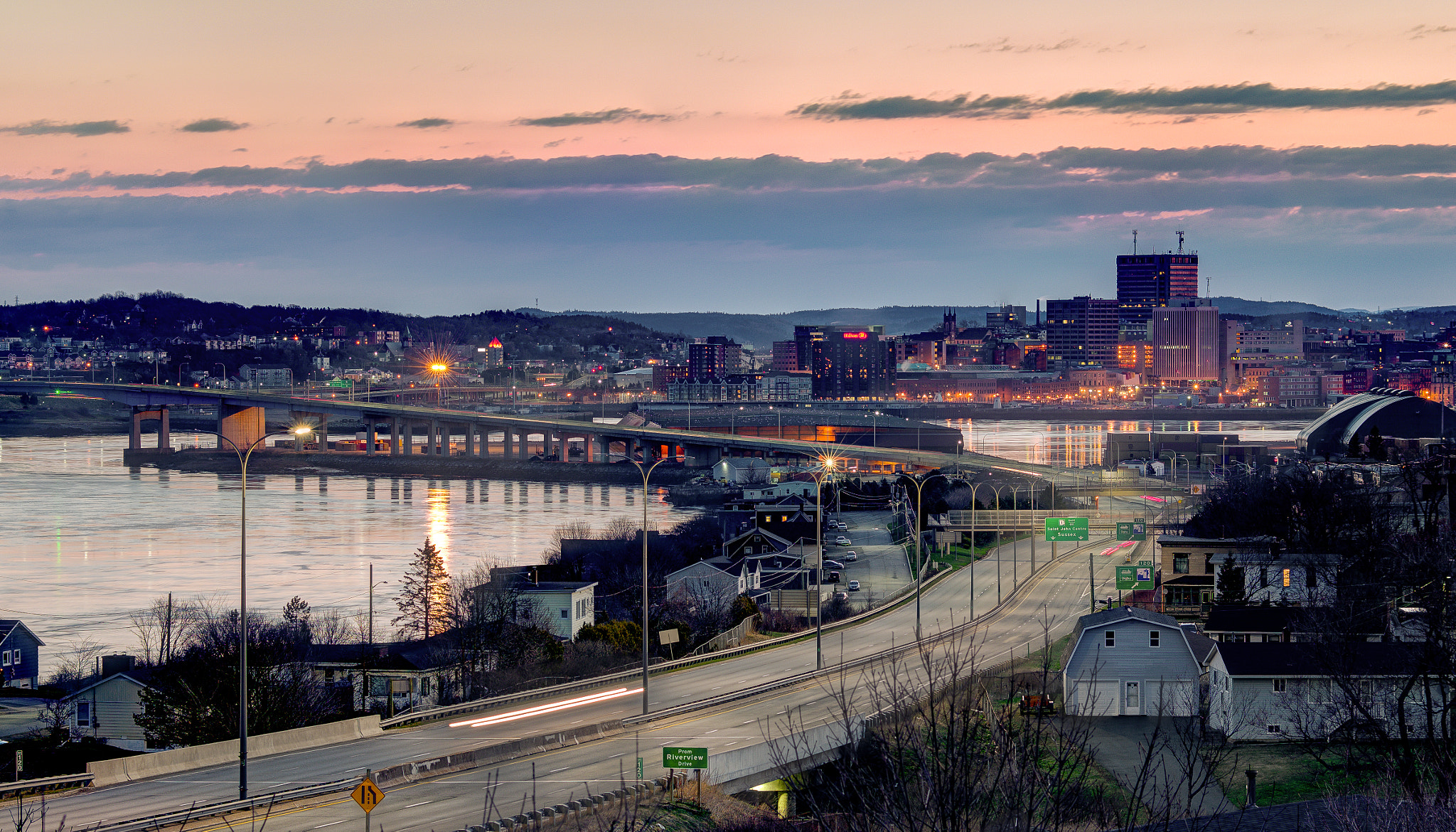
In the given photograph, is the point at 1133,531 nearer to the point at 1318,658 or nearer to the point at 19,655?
the point at 1318,658

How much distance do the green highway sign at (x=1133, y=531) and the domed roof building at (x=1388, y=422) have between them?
917 inches

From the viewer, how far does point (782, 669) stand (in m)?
20.6

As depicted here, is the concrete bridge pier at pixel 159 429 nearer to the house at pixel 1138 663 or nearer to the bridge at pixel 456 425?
the bridge at pixel 456 425

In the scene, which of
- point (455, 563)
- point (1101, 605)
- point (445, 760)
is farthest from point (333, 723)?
point (455, 563)

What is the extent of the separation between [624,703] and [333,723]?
149 inches

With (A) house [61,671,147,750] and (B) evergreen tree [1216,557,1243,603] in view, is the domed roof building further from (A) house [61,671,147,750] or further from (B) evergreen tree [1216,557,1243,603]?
(A) house [61,671,147,750]

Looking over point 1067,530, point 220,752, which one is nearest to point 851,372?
point 1067,530

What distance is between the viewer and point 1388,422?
58.7m

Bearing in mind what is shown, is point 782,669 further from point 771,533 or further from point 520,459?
point 520,459

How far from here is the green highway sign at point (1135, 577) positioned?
2662 cm

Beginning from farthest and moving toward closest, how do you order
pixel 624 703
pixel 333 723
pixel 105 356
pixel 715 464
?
pixel 105 356 → pixel 715 464 → pixel 624 703 → pixel 333 723

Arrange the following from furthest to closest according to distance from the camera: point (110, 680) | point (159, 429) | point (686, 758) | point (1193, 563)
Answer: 1. point (159, 429)
2. point (1193, 563)
3. point (110, 680)
4. point (686, 758)

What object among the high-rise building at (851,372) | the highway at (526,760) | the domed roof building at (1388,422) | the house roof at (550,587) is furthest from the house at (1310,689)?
the high-rise building at (851,372)

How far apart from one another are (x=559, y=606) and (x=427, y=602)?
250cm
